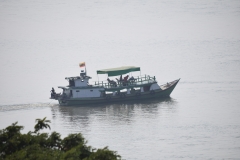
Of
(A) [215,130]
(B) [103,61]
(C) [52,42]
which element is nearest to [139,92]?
(A) [215,130]

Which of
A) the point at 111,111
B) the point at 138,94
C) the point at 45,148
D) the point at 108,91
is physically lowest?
the point at 45,148

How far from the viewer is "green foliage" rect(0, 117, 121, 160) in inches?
1033

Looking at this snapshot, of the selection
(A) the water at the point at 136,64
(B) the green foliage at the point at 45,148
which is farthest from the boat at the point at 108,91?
(B) the green foliage at the point at 45,148

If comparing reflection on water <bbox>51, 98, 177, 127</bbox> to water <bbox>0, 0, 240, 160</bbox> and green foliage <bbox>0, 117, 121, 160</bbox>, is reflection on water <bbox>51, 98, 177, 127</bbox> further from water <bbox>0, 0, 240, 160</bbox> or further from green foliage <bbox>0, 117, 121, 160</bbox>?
green foliage <bbox>0, 117, 121, 160</bbox>

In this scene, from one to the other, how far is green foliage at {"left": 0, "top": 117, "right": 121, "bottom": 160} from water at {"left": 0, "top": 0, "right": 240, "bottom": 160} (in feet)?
39.5

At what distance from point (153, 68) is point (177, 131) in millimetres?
27539

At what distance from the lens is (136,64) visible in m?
75.3

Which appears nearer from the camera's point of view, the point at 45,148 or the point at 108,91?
the point at 45,148

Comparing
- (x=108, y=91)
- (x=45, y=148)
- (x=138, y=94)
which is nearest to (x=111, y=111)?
(x=108, y=91)

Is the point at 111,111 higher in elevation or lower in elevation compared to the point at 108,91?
lower

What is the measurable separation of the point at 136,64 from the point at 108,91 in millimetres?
19522

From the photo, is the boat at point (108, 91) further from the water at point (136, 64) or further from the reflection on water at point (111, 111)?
the water at point (136, 64)

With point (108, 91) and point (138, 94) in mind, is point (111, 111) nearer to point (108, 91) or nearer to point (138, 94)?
point (108, 91)

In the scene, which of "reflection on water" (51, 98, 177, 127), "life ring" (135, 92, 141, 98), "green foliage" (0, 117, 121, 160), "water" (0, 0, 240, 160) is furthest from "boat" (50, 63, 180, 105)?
"green foliage" (0, 117, 121, 160)
